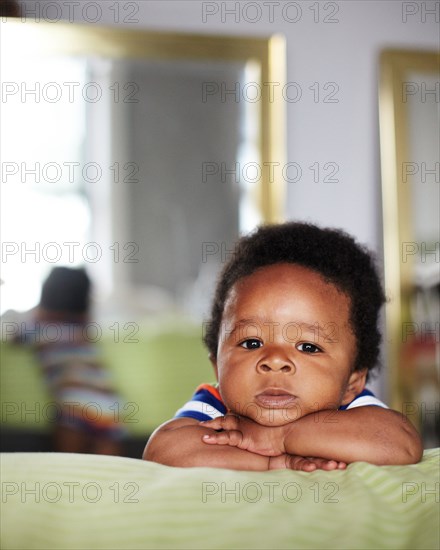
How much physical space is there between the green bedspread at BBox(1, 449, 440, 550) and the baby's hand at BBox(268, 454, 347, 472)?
0.54 feet

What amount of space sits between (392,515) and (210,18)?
2553mm

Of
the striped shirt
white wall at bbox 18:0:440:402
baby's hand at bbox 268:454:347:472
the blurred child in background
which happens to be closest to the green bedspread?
baby's hand at bbox 268:454:347:472

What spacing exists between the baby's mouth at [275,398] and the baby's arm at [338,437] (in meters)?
0.03

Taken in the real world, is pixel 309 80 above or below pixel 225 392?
above

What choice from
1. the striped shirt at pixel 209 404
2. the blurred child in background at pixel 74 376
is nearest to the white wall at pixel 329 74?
the blurred child in background at pixel 74 376

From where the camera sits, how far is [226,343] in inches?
43.3

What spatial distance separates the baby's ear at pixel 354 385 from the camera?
1176mm

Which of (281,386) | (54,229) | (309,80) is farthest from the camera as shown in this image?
(309,80)

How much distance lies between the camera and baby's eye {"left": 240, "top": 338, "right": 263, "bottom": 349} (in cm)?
106

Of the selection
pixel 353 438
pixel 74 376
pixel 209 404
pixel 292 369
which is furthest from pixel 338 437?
pixel 74 376

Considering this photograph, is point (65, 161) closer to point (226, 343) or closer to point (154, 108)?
point (154, 108)

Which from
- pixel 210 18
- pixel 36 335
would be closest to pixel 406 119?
pixel 210 18

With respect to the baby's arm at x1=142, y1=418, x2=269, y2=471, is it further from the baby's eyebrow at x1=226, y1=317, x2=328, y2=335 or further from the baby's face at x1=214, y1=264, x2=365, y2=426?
the baby's eyebrow at x1=226, y1=317, x2=328, y2=335

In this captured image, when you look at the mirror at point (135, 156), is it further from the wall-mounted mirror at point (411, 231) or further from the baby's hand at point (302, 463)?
the baby's hand at point (302, 463)
